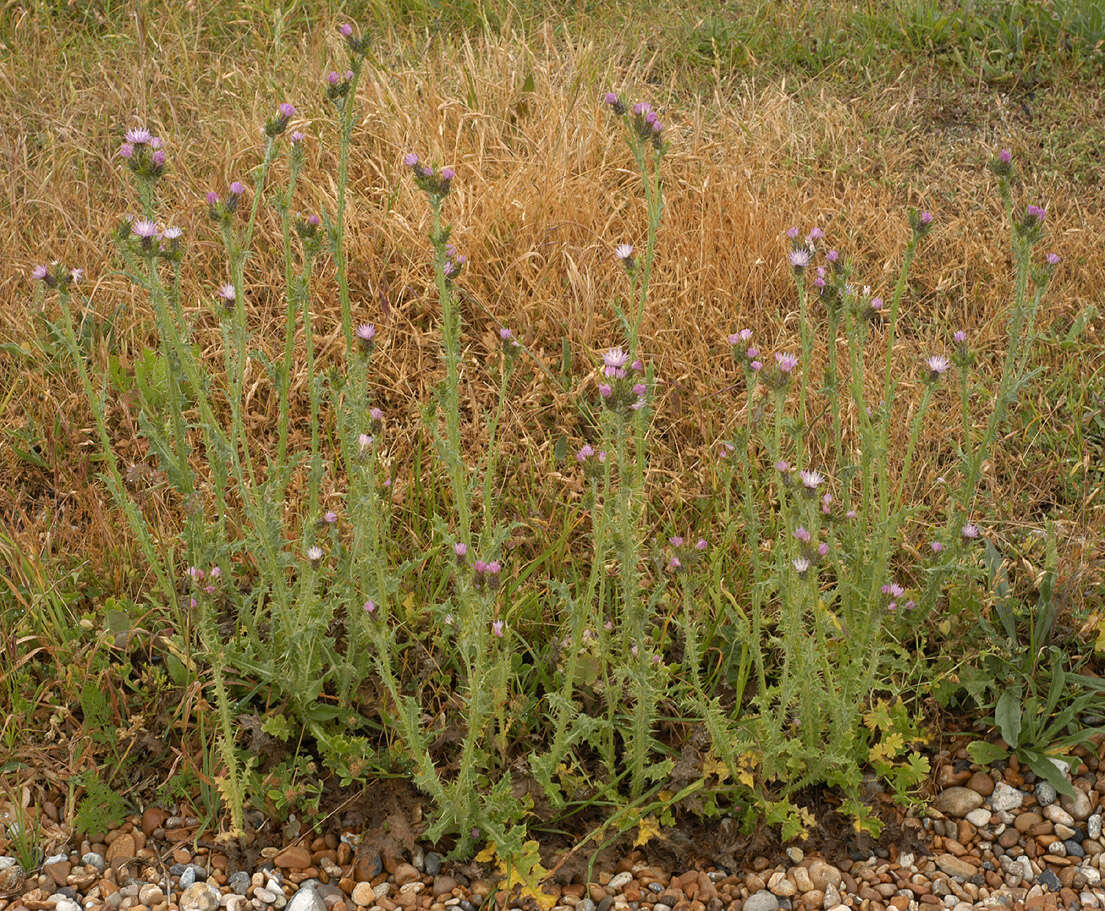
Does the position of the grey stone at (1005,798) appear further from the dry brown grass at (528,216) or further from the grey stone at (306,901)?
the grey stone at (306,901)

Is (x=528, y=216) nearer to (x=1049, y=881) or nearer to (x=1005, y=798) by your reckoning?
(x=1005, y=798)

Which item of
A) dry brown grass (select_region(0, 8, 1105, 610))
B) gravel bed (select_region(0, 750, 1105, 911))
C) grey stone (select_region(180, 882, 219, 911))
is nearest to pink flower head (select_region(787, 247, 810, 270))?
dry brown grass (select_region(0, 8, 1105, 610))

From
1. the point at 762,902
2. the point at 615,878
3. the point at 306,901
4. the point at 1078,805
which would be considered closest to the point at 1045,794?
the point at 1078,805

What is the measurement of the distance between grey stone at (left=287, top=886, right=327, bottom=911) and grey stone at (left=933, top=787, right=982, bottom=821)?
127 centimetres

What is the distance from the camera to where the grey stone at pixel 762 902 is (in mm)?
2180

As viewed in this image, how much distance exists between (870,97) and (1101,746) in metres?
3.22

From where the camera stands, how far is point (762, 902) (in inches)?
86.0

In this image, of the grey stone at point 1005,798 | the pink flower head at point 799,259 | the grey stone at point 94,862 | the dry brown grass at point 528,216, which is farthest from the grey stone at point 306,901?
the pink flower head at point 799,259

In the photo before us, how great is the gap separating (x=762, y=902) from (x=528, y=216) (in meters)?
2.30

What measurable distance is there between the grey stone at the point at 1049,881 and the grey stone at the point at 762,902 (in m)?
0.53

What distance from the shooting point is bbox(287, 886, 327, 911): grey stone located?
7.07 feet

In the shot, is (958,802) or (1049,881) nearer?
(1049,881)

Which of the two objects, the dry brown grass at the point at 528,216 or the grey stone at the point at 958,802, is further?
the dry brown grass at the point at 528,216

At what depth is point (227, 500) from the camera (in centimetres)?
302
